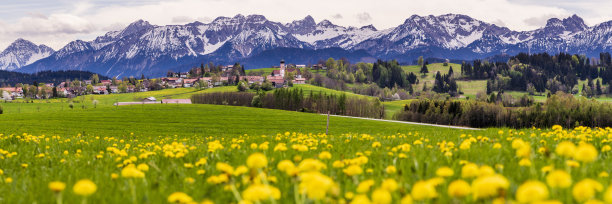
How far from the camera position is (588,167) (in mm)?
5109

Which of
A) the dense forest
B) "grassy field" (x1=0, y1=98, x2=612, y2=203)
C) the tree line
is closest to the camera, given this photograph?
"grassy field" (x1=0, y1=98, x2=612, y2=203)

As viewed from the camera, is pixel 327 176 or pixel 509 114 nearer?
pixel 327 176

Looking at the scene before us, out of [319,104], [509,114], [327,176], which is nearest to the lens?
[327,176]

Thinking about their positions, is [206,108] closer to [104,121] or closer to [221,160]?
[104,121]

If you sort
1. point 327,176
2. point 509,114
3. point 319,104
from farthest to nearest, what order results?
point 319,104
point 509,114
point 327,176

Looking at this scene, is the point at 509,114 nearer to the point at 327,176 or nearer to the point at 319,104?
the point at 319,104

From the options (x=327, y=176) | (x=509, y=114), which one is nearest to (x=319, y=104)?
(x=509, y=114)

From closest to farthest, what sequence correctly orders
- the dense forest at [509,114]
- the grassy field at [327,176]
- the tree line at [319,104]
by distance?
the grassy field at [327,176] → the dense forest at [509,114] → the tree line at [319,104]

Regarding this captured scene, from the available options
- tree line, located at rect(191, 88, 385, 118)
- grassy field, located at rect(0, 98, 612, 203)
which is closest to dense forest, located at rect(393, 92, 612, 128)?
tree line, located at rect(191, 88, 385, 118)

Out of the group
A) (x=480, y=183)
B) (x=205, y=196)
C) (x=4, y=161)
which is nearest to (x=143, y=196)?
(x=205, y=196)

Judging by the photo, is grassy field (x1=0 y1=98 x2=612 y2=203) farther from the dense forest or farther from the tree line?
the tree line

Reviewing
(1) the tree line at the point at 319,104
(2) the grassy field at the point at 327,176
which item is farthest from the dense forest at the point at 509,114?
(2) the grassy field at the point at 327,176

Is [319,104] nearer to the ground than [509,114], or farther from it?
farther from it

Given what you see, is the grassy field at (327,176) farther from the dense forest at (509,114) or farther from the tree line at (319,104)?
the tree line at (319,104)
